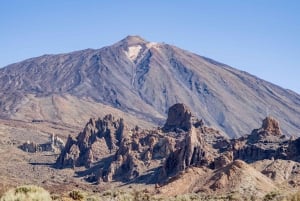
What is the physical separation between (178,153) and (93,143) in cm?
4492

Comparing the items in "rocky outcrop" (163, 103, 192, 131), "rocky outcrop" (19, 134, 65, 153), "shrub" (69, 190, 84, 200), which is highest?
"rocky outcrop" (163, 103, 192, 131)

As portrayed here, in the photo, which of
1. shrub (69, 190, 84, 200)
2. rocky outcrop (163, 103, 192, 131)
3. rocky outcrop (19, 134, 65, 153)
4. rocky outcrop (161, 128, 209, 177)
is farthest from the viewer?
rocky outcrop (19, 134, 65, 153)

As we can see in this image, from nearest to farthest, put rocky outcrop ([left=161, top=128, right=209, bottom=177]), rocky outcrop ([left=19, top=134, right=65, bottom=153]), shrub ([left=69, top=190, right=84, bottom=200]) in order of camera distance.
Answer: shrub ([left=69, top=190, right=84, bottom=200]) < rocky outcrop ([left=161, top=128, right=209, bottom=177]) < rocky outcrop ([left=19, top=134, right=65, bottom=153])

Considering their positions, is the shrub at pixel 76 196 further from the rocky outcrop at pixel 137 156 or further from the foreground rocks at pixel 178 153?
the rocky outcrop at pixel 137 156

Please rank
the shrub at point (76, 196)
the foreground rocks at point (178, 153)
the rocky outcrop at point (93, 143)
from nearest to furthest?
the shrub at point (76, 196) → the foreground rocks at point (178, 153) → the rocky outcrop at point (93, 143)

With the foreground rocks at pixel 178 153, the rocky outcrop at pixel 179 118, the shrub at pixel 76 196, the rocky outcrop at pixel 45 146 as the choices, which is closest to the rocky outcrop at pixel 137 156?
the foreground rocks at pixel 178 153

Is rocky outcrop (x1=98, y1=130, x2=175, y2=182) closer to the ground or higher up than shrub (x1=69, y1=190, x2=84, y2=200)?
closer to the ground

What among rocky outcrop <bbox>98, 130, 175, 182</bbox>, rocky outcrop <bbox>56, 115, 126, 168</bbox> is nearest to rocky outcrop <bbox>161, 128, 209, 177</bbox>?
rocky outcrop <bbox>98, 130, 175, 182</bbox>

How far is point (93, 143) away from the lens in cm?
14100

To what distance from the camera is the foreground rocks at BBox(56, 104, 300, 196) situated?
68463mm

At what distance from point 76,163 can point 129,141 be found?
1521 cm

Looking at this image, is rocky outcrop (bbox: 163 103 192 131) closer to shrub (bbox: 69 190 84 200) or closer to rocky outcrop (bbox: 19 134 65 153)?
rocky outcrop (bbox: 19 134 65 153)

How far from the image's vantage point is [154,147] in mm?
122000

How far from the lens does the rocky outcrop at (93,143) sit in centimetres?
13425
